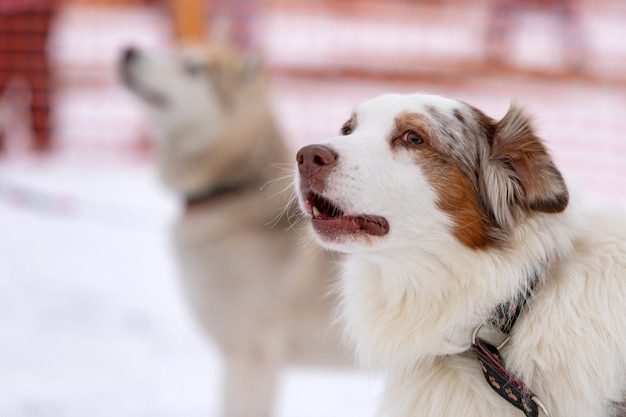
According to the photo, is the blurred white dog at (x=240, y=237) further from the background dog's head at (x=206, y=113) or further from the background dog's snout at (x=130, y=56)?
the background dog's snout at (x=130, y=56)

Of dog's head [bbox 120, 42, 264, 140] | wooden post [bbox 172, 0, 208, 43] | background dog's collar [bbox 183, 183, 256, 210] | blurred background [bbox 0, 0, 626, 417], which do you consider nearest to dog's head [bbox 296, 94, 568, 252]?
blurred background [bbox 0, 0, 626, 417]

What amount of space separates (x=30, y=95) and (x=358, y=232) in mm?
7741

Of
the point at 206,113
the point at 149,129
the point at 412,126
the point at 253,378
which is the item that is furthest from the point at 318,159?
the point at 149,129

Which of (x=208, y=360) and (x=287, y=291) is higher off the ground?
(x=287, y=291)

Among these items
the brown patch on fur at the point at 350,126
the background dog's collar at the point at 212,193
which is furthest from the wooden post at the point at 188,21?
the brown patch on fur at the point at 350,126

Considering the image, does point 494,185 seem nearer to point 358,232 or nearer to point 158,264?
point 358,232

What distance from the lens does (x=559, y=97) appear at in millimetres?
8547

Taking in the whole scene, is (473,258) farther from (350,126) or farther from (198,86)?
(198,86)

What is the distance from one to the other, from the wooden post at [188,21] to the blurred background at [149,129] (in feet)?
0.05

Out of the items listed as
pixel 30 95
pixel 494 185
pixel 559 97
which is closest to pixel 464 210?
pixel 494 185

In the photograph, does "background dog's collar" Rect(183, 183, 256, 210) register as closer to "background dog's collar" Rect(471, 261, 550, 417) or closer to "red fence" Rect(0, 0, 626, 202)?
"background dog's collar" Rect(471, 261, 550, 417)

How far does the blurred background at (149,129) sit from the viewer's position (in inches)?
163

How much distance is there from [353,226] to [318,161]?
20 centimetres

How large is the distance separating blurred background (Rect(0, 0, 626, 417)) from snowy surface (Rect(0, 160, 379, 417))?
15 mm
